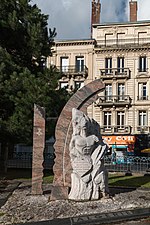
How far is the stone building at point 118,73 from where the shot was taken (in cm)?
3347

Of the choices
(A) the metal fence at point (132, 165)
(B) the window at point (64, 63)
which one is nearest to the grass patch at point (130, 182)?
(A) the metal fence at point (132, 165)

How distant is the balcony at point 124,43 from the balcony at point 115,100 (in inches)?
233

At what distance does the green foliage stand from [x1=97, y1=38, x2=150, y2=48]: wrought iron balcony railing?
696 inches

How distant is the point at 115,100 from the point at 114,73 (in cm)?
317

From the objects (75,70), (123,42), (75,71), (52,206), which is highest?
(123,42)

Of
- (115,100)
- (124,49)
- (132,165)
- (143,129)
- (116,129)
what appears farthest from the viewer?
(124,49)

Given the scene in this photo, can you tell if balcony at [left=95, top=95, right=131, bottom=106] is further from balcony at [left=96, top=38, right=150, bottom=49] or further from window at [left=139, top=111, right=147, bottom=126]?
balcony at [left=96, top=38, right=150, bottom=49]

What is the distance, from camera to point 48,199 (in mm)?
9773

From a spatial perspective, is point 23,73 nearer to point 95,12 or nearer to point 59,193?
point 59,193

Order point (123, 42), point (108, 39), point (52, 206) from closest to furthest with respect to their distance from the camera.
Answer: point (52, 206), point (123, 42), point (108, 39)

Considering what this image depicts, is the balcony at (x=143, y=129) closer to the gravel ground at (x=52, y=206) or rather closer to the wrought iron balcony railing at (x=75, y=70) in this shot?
the wrought iron balcony railing at (x=75, y=70)

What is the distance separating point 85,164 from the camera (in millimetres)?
9523

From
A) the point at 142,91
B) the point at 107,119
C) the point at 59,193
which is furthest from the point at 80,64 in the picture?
the point at 59,193

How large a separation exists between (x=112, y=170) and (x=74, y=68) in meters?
17.9
